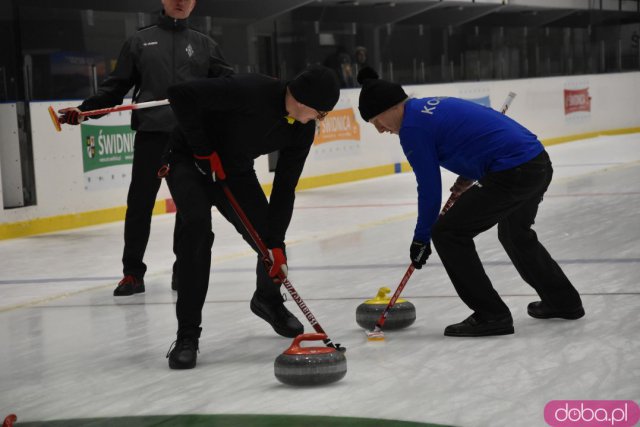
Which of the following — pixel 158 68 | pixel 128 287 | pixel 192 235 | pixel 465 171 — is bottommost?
pixel 128 287

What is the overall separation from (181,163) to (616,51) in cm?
1903

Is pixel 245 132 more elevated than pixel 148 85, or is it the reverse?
pixel 148 85

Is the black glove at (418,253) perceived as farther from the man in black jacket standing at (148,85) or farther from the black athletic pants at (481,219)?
the man in black jacket standing at (148,85)

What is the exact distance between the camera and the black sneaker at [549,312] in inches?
186

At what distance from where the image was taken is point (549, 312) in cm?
476

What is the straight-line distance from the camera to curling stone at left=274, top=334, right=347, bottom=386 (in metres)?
3.70

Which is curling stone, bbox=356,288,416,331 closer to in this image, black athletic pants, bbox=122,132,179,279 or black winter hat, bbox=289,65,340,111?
black winter hat, bbox=289,65,340,111

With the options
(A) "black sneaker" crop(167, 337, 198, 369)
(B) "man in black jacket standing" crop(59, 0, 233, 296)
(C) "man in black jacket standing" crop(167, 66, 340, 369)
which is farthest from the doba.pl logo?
(B) "man in black jacket standing" crop(59, 0, 233, 296)

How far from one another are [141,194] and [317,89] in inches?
91.8

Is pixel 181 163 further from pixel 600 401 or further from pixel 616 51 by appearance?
pixel 616 51

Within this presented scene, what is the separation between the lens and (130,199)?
6074mm

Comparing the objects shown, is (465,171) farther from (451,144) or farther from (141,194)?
(141,194)

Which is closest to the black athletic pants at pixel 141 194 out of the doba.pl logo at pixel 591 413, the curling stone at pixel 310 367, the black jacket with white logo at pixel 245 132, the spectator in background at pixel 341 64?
the black jacket with white logo at pixel 245 132

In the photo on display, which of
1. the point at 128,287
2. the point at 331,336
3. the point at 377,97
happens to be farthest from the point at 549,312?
the point at 128,287
